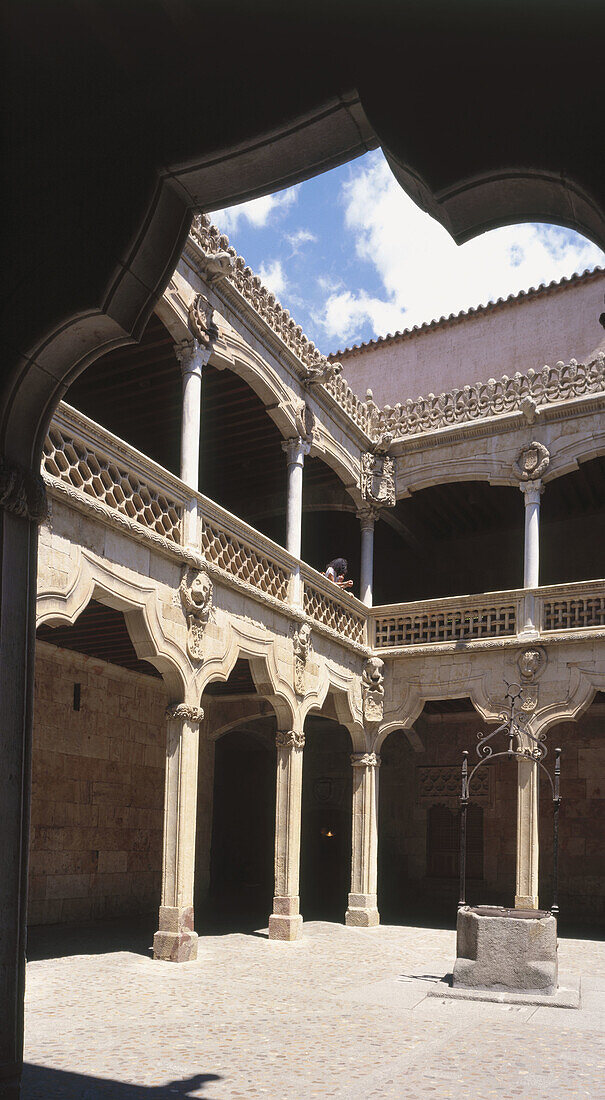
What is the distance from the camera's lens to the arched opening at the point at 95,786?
12.8 metres

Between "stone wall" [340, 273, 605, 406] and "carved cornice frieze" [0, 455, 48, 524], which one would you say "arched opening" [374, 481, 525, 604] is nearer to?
"stone wall" [340, 273, 605, 406]

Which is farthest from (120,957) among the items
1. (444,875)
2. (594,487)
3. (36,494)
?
(594,487)

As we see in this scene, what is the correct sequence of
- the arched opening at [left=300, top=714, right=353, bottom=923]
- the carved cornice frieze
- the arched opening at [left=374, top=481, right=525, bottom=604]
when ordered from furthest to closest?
the arched opening at [left=300, top=714, right=353, bottom=923] < the arched opening at [left=374, top=481, right=525, bottom=604] < the carved cornice frieze

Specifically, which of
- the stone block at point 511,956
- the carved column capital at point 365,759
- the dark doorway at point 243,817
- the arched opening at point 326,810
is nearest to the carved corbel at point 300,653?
the carved column capital at point 365,759

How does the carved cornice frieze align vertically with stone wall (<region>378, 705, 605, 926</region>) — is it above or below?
above

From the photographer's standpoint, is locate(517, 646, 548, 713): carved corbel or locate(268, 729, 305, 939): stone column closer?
locate(268, 729, 305, 939): stone column

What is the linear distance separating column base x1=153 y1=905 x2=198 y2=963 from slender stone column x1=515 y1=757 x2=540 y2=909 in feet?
18.2

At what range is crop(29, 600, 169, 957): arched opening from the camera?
12758 mm

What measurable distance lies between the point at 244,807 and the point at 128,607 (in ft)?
32.6

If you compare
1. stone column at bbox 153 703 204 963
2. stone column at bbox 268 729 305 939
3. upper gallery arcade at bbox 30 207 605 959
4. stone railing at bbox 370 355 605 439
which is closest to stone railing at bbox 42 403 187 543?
upper gallery arcade at bbox 30 207 605 959

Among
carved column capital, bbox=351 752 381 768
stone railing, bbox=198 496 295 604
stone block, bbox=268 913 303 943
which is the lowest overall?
stone block, bbox=268 913 303 943

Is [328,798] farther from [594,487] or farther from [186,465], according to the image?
[186,465]

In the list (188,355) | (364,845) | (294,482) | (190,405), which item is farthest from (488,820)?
(188,355)

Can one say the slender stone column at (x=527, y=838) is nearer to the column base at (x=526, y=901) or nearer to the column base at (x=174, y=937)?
the column base at (x=526, y=901)
